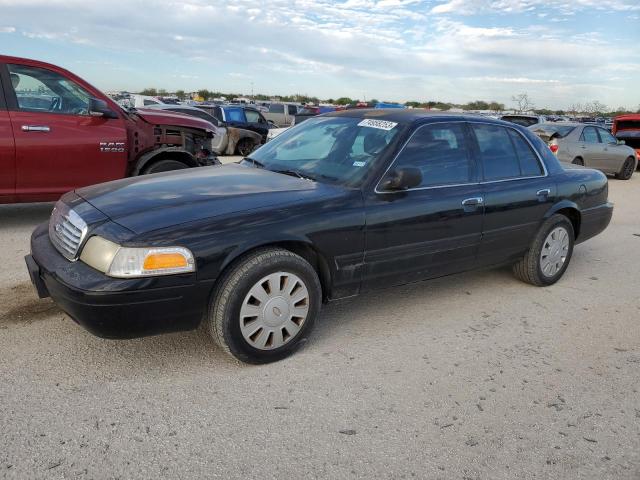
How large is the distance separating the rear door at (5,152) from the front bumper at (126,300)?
11.0 feet

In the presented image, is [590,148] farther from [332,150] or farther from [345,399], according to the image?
[345,399]

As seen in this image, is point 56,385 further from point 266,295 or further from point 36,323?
point 266,295

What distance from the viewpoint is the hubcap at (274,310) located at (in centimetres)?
314

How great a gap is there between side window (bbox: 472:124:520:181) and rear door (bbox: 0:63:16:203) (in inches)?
183

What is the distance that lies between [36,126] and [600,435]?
581cm

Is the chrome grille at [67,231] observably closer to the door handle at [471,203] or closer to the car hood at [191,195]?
the car hood at [191,195]

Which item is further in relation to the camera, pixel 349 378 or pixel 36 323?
pixel 36 323

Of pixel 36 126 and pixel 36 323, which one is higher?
pixel 36 126

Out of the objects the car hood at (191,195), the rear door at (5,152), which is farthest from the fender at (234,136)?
the car hood at (191,195)

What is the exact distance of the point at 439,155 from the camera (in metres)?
4.10

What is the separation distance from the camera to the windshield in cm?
379

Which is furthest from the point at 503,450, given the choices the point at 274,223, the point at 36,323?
the point at 36,323

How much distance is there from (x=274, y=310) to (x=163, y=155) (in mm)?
4294

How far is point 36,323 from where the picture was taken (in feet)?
12.1
